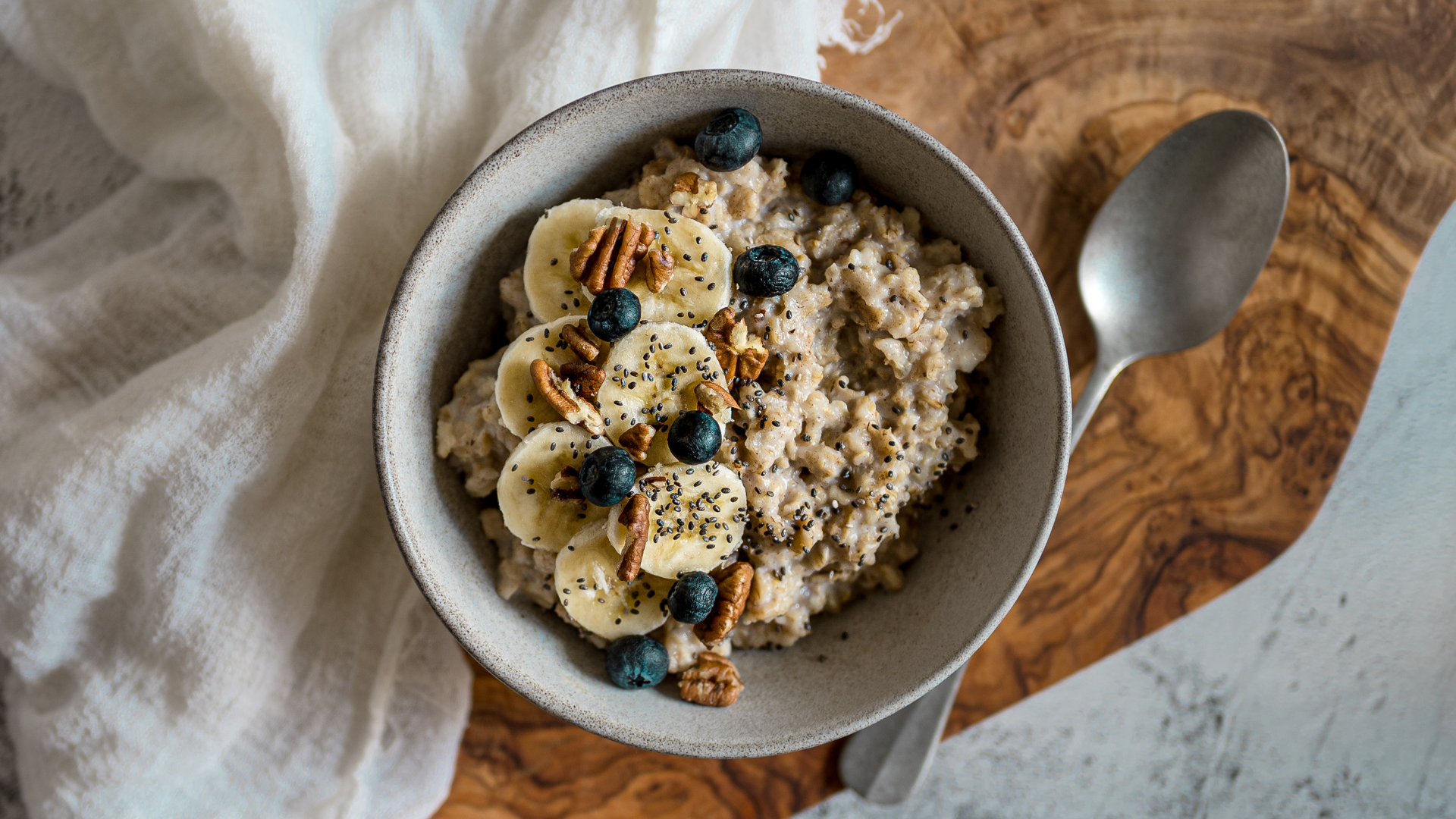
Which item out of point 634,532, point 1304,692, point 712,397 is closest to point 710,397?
point 712,397

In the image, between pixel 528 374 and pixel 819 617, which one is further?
pixel 819 617

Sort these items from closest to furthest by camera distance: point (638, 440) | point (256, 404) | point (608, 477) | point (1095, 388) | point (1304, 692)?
point (608, 477)
point (638, 440)
point (256, 404)
point (1095, 388)
point (1304, 692)

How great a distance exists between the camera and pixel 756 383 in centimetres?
155

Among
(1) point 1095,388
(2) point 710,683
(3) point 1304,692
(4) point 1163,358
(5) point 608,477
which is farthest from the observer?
(3) point 1304,692

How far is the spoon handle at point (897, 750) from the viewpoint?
199 centimetres

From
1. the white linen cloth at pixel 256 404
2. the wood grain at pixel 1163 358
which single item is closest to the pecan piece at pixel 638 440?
the white linen cloth at pixel 256 404

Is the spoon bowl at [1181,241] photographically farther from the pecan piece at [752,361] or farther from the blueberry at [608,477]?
the blueberry at [608,477]

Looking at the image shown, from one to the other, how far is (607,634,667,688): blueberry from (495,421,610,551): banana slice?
0.21 meters

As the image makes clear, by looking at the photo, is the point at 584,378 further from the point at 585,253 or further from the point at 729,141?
the point at 729,141

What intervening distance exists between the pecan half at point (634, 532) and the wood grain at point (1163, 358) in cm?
65

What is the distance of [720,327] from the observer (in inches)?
60.7

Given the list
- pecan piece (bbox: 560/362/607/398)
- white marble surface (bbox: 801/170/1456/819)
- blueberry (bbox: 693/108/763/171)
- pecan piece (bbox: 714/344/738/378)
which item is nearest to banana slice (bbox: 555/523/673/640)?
pecan piece (bbox: 560/362/607/398)

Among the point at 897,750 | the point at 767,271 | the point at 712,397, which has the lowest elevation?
the point at 897,750

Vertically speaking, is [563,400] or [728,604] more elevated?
[563,400]
